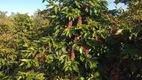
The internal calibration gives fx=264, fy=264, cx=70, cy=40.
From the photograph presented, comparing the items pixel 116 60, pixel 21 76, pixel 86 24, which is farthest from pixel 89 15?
pixel 21 76

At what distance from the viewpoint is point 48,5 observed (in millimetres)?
5449

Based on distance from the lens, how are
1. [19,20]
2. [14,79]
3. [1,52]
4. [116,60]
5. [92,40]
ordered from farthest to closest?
[19,20] < [1,52] < [14,79] < [116,60] < [92,40]

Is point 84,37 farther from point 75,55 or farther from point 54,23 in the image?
point 54,23

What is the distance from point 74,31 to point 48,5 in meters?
0.86

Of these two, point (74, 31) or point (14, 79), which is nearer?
point (74, 31)

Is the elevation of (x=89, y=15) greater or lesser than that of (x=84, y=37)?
greater

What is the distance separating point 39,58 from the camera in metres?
5.14

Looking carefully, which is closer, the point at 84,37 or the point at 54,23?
the point at 84,37

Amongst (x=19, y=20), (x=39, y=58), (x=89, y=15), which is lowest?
(x=39, y=58)

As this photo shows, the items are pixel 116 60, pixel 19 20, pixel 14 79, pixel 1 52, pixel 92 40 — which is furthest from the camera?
pixel 19 20

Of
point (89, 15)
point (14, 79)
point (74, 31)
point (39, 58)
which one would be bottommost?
point (14, 79)

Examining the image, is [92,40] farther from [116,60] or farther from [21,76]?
[21,76]

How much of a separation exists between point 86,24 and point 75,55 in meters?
0.71

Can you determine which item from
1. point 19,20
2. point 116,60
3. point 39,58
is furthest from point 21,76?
point 19,20
